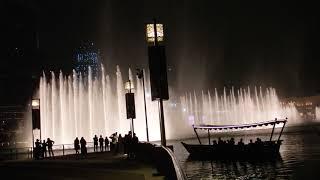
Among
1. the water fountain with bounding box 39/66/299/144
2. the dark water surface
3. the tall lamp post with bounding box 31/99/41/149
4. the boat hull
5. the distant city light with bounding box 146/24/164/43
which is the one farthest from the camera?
the water fountain with bounding box 39/66/299/144

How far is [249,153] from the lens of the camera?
113 ft

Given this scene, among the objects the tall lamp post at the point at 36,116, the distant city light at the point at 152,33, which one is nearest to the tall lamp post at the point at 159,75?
the distant city light at the point at 152,33

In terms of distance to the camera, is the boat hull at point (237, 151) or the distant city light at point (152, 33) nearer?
the distant city light at point (152, 33)

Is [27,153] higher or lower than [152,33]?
lower

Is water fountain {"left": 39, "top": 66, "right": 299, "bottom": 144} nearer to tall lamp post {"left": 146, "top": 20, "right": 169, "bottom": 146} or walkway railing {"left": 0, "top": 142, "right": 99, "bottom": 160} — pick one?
walkway railing {"left": 0, "top": 142, "right": 99, "bottom": 160}

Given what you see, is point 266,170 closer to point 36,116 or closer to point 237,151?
point 237,151

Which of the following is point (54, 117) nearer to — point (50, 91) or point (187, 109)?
point (50, 91)

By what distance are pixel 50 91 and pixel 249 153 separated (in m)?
37.6

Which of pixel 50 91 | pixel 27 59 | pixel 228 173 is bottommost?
pixel 228 173

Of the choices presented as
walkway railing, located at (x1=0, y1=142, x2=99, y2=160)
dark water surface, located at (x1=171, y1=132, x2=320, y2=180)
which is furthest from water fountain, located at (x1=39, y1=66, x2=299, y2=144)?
dark water surface, located at (x1=171, y1=132, x2=320, y2=180)

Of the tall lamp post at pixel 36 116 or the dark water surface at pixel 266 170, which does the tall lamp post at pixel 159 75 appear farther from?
the tall lamp post at pixel 36 116

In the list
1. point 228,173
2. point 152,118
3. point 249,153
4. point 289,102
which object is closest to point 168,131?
point 152,118

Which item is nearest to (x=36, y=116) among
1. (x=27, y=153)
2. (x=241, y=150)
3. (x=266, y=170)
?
(x=27, y=153)

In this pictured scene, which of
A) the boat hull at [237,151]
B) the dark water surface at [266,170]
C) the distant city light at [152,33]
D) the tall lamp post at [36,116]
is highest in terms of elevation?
the distant city light at [152,33]
